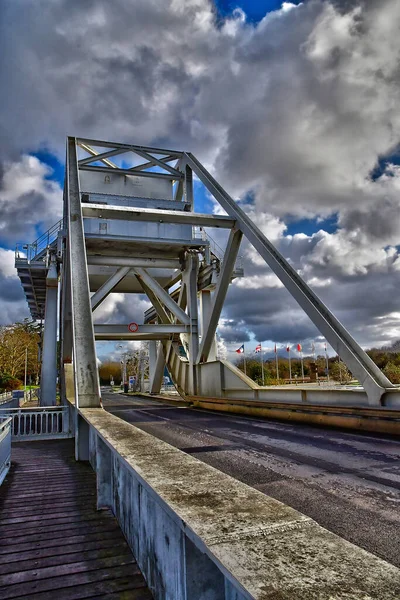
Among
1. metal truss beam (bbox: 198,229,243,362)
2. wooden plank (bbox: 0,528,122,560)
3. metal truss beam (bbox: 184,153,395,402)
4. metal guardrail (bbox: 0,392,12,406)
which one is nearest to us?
Result: wooden plank (bbox: 0,528,122,560)

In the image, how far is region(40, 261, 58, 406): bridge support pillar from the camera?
2298cm

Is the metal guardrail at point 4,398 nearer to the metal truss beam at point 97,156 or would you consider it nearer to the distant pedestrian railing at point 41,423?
the distant pedestrian railing at point 41,423

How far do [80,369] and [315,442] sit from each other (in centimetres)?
490

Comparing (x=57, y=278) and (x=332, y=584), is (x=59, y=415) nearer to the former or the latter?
(x=57, y=278)

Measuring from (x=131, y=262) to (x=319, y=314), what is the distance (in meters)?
14.1

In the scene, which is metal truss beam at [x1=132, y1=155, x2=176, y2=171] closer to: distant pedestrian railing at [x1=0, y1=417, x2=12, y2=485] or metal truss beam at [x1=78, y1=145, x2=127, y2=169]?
metal truss beam at [x1=78, y1=145, x2=127, y2=169]

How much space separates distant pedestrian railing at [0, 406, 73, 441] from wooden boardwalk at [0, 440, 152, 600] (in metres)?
5.82

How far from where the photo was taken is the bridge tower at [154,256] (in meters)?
16.2

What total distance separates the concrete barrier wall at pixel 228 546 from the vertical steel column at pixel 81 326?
16.7ft

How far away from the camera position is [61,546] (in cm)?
406

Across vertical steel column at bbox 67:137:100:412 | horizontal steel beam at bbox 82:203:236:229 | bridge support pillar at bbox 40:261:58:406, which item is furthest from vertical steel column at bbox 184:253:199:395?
vertical steel column at bbox 67:137:100:412

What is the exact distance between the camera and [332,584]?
51.1 inches

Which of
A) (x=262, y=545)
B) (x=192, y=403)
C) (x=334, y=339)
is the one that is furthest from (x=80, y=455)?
(x=192, y=403)

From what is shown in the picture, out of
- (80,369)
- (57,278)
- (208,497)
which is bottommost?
(208,497)
